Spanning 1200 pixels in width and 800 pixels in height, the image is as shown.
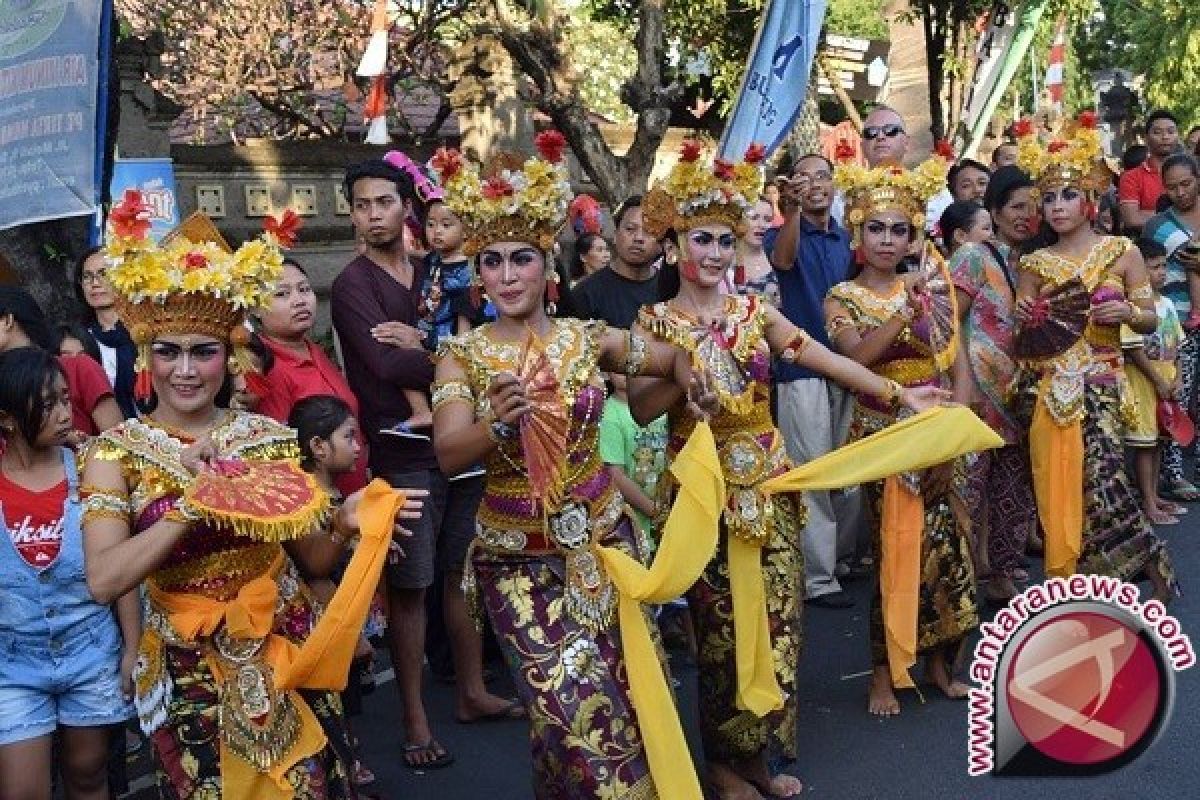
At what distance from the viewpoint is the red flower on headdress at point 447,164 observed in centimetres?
411

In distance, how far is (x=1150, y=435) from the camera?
8008 mm

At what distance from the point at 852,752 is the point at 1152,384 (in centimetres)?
408

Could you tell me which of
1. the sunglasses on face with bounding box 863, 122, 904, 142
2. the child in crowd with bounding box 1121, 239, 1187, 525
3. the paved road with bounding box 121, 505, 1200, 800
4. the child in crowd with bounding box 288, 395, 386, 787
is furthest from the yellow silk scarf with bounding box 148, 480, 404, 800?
→ the child in crowd with bounding box 1121, 239, 1187, 525

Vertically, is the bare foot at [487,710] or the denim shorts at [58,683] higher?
the denim shorts at [58,683]

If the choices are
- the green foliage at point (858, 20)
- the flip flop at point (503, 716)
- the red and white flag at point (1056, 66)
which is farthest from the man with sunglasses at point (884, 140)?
the green foliage at point (858, 20)

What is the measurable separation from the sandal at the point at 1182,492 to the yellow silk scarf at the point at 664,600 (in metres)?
5.66

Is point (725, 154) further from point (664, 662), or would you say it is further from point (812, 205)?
point (664, 662)

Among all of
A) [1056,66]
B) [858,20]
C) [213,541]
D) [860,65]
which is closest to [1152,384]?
[213,541]

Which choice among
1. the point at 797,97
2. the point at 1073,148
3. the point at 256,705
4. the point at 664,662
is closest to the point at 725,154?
the point at 797,97

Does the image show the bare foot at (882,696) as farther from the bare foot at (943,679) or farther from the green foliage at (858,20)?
the green foliage at (858,20)

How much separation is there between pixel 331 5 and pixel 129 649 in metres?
11.5

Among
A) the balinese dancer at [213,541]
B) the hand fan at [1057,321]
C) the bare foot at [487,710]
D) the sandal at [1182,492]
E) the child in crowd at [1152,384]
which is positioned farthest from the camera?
the sandal at [1182,492]

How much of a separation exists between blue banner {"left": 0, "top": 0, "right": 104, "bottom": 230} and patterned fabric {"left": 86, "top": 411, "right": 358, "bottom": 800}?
2090mm

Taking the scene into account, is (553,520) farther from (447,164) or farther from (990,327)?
(990,327)
